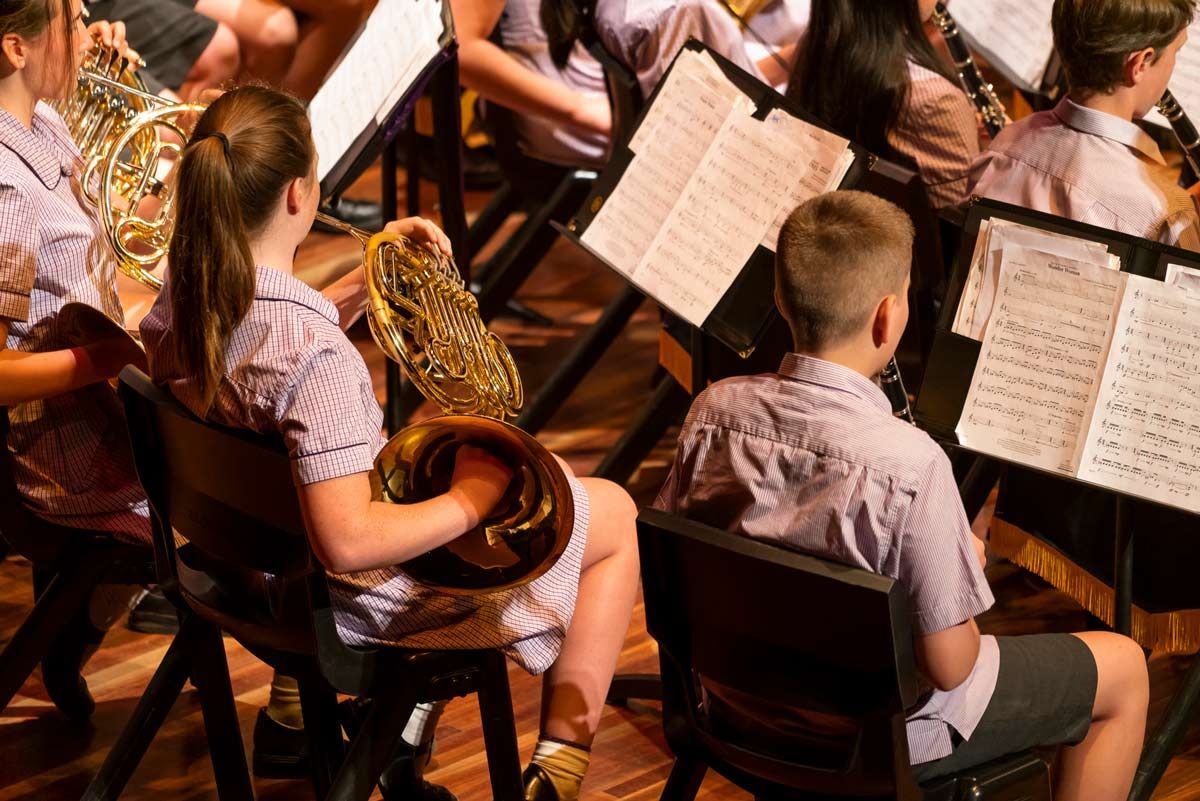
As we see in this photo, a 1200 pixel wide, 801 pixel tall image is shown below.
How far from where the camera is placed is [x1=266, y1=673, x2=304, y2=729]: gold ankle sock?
2.45 metres

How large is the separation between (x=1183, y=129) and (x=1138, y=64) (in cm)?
48

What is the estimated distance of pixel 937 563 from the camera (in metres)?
1.63

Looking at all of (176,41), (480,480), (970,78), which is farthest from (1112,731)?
(176,41)

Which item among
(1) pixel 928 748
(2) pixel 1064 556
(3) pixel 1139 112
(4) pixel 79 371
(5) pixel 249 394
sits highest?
(3) pixel 1139 112

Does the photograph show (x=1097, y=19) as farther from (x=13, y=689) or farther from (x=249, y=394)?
(x=13, y=689)

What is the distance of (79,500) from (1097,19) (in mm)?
1683

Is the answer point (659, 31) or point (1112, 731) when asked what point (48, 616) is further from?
point (659, 31)

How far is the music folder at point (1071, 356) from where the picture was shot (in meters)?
2.00

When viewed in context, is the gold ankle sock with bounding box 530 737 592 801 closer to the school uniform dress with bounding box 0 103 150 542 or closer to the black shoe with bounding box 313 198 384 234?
the school uniform dress with bounding box 0 103 150 542

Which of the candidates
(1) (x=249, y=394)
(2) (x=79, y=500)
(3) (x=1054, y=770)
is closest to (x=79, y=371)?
(2) (x=79, y=500)

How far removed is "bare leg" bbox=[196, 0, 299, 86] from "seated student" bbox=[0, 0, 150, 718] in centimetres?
199

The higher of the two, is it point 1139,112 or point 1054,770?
point 1139,112

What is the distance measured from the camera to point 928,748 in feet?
5.75

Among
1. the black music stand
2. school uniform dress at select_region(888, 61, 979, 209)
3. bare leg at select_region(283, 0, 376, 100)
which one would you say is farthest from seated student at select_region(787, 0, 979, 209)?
bare leg at select_region(283, 0, 376, 100)
